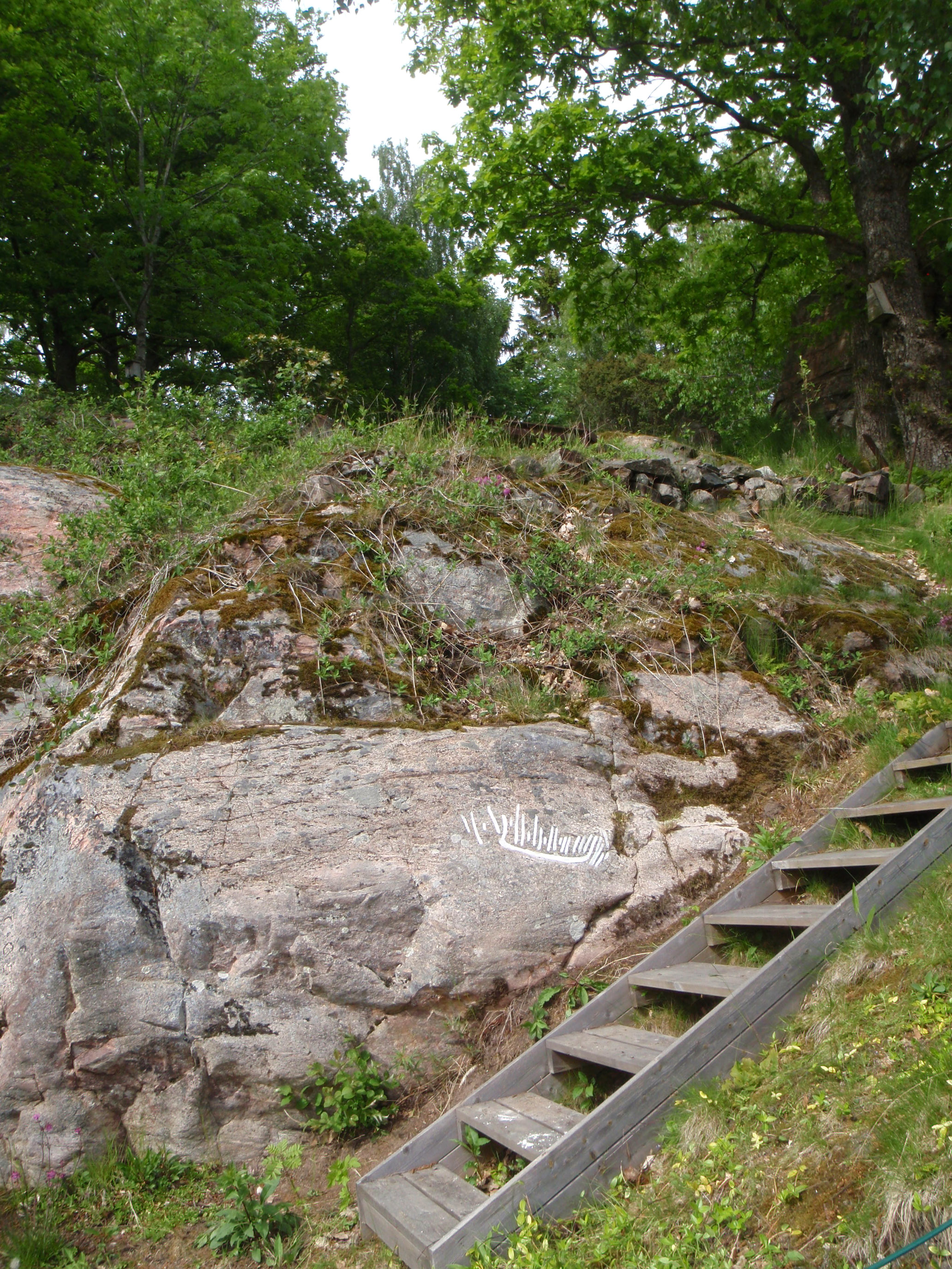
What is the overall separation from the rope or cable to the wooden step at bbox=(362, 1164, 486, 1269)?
135 cm

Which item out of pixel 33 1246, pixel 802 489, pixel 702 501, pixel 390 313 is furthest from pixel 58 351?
pixel 33 1246

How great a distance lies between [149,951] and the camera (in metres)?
3.95

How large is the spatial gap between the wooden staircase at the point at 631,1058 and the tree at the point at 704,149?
759 cm

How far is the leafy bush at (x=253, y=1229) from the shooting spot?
336 centimetres

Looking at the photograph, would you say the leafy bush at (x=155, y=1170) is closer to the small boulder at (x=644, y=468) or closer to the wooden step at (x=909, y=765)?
the wooden step at (x=909, y=765)

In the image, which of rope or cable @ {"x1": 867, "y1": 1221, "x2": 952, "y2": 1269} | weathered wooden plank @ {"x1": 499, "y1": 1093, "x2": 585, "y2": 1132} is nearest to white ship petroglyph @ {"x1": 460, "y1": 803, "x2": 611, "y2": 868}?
weathered wooden plank @ {"x1": 499, "y1": 1093, "x2": 585, "y2": 1132}

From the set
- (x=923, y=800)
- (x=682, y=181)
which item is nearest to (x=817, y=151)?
(x=682, y=181)

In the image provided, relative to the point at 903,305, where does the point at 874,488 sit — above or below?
below

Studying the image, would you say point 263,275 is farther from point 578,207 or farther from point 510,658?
point 510,658

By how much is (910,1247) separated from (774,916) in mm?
1731

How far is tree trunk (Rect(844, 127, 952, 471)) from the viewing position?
9867 mm

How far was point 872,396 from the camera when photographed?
11094mm

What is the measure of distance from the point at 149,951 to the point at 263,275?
12561mm

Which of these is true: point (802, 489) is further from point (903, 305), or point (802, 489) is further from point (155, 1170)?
point (155, 1170)
